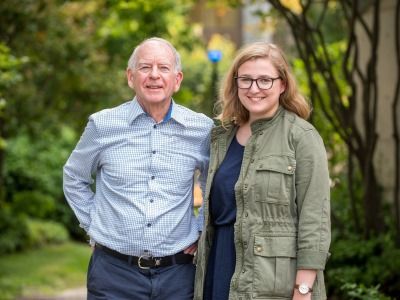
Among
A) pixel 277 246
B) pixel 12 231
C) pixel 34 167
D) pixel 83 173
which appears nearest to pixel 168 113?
pixel 83 173

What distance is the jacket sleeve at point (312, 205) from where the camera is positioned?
3.67 m

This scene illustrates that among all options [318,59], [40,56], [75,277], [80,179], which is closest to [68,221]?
[75,277]

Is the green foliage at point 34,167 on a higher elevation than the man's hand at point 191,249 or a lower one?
lower

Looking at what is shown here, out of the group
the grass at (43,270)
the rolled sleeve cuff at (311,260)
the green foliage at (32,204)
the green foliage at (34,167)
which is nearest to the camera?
the rolled sleeve cuff at (311,260)

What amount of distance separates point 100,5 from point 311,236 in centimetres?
929

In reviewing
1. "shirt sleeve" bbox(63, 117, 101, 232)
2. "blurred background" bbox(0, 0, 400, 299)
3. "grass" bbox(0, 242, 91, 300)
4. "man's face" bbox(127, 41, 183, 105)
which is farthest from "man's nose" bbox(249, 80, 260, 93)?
"grass" bbox(0, 242, 91, 300)

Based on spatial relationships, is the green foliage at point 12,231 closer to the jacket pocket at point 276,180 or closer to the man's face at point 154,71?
the man's face at point 154,71

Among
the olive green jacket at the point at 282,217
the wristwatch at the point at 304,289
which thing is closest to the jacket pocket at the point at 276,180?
the olive green jacket at the point at 282,217

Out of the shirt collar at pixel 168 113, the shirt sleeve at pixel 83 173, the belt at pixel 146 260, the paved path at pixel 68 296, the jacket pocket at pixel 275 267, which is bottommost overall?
the paved path at pixel 68 296

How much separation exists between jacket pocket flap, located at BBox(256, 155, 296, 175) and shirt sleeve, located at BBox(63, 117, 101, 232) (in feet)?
3.00

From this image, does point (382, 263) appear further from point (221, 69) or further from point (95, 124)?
point (221, 69)

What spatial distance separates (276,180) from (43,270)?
10.2 metres

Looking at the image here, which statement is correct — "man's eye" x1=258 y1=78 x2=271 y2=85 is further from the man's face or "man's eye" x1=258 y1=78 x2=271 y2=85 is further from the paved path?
the paved path

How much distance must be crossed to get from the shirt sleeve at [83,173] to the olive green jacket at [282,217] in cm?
87
